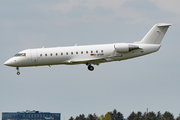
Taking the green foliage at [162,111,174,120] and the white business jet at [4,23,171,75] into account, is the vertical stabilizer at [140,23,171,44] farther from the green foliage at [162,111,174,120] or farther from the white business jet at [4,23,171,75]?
the green foliage at [162,111,174,120]

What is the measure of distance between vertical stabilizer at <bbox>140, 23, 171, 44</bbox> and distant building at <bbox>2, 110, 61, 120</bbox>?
323 feet

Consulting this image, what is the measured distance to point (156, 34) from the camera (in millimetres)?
67938

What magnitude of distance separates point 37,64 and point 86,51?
7.22 meters

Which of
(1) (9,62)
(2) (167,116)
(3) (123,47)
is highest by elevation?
(3) (123,47)

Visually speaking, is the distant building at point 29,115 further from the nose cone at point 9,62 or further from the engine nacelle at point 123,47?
the engine nacelle at point 123,47

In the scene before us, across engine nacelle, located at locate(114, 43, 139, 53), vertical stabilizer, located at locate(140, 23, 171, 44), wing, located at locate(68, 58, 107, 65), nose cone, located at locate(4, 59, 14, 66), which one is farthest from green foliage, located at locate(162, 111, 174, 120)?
nose cone, located at locate(4, 59, 14, 66)

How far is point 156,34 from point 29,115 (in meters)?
99.3

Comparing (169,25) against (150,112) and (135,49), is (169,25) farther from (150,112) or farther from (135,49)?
(150,112)

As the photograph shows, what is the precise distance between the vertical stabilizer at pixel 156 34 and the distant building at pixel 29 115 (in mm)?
98346

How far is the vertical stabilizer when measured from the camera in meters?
67.5

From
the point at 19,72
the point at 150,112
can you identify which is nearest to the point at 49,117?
the point at 150,112

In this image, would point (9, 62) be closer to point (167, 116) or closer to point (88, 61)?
point (88, 61)

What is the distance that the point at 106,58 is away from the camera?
211ft

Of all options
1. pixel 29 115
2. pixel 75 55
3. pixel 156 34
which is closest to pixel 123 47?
pixel 156 34
